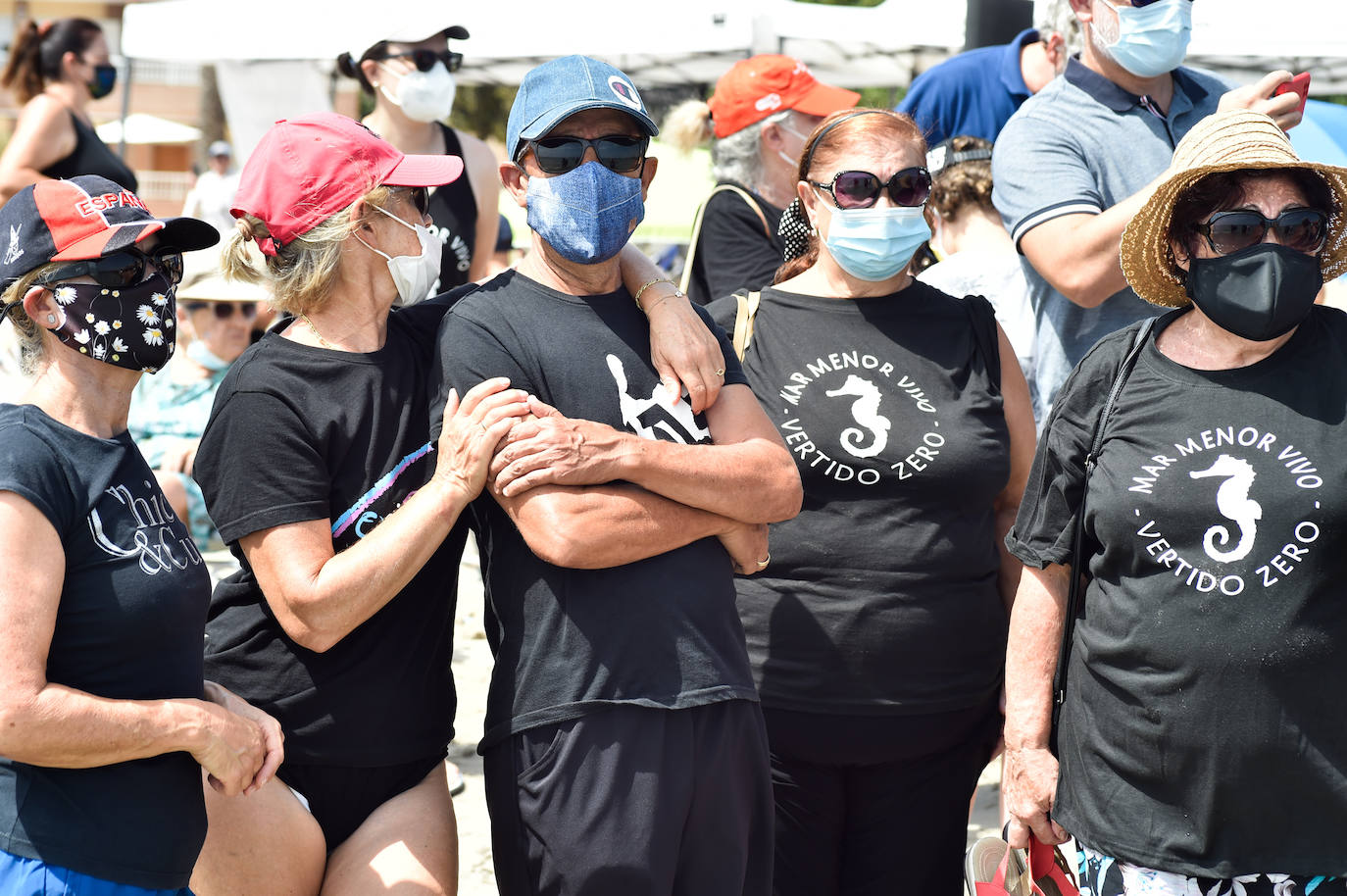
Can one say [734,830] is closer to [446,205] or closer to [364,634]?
[364,634]

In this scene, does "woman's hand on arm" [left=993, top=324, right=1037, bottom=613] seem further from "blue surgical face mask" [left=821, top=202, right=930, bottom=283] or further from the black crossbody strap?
the black crossbody strap

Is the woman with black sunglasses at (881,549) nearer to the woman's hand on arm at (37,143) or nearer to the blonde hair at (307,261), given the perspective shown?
the blonde hair at (307,261)

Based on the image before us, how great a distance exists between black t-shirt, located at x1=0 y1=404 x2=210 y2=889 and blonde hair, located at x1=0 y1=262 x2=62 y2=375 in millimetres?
101

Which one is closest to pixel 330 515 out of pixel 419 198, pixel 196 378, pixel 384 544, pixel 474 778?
pixel 384 544

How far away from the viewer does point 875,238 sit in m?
3.14

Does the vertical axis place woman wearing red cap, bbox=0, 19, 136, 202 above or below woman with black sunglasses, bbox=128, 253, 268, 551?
above

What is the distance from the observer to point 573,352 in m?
2.55

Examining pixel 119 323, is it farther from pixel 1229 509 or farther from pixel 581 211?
pixel 1229 509

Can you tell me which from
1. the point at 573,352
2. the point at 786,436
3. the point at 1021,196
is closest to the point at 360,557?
the point at 573,352

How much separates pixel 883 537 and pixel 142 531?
158cm

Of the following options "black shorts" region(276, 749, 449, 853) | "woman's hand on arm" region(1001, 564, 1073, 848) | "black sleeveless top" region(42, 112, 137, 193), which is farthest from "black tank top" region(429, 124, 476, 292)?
"woman's hand on arm" region(1001, 564, 1073, 848)

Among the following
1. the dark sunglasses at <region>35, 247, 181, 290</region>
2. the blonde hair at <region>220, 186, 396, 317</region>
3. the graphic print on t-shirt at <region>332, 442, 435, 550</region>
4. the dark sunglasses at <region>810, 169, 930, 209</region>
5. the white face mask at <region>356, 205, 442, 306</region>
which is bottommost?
the graphic print on t-shirt at <region>332, 442, 435, 550</region>

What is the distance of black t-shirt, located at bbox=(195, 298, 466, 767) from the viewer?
7.93 feet

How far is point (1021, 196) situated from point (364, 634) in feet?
6.82
